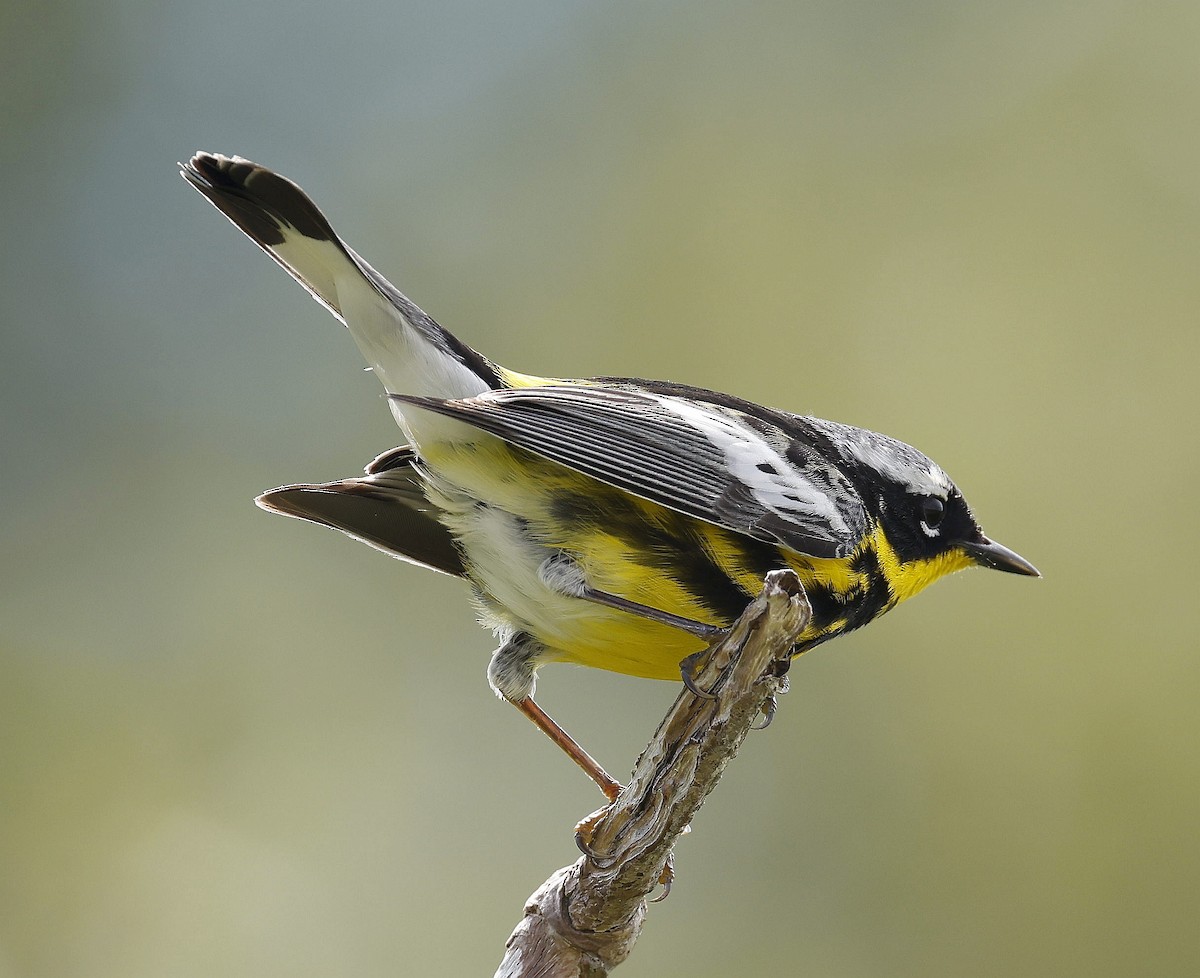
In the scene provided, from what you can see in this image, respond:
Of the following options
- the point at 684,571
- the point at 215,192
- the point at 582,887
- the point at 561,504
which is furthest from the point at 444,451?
the point at 582,887

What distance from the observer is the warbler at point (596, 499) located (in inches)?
91.0

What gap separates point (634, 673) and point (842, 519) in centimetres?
57

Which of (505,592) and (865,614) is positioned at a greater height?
(865,614)

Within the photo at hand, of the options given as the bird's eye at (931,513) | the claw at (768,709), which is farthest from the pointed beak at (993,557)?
the claw at (768,709)

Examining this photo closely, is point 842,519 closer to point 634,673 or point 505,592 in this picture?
point 634,673

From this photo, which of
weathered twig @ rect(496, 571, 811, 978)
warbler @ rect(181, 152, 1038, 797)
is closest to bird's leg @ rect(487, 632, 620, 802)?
warbler @ rect(181, 152, 1038, 797)

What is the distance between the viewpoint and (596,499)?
2.41 m

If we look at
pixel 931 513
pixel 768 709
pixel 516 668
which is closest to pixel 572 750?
pixel 516 668

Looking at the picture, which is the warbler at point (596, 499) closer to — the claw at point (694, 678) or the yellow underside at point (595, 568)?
the yellow underside at point (595, 568)

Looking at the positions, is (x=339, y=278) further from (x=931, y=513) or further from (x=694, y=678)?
(x=931, y=513)

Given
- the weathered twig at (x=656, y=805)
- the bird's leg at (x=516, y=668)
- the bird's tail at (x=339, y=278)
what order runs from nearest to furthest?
the weathered twig at (x=656, y=805)
the bird's tail at (x=339, y=278)
the bird's leg at (x=516, y=668)

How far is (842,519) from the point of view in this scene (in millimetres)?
2412

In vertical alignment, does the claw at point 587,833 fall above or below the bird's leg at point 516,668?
below

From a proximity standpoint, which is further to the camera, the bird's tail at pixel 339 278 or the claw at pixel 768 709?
the bird's tail at pixel 339 278
